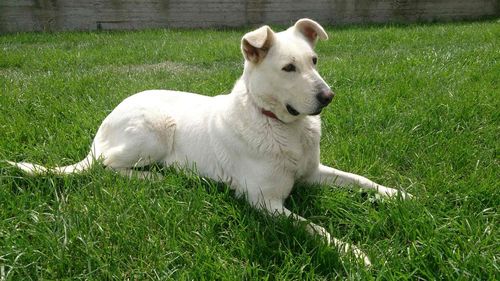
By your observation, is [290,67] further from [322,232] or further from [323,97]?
[322,232]

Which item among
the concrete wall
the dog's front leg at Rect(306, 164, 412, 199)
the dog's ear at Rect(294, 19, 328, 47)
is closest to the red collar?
the dog's front leg at Rect(306, 164, 412, 199)

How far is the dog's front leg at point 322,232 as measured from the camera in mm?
1927

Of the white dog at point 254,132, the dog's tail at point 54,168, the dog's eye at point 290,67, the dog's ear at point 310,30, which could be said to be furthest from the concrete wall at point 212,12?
the dog's eye at point 290,67

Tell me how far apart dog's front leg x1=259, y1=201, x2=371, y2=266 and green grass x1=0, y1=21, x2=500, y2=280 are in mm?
61

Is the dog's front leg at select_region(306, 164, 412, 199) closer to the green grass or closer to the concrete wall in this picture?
the green grass

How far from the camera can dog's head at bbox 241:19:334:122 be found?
2.32 meters

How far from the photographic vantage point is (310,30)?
110 inches

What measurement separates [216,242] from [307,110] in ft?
2.95

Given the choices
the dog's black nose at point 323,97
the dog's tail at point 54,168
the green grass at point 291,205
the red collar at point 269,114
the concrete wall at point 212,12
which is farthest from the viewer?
the concrete wall at point 212,12

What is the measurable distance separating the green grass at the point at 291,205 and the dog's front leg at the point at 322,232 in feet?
0.20

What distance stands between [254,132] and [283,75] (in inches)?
16.2

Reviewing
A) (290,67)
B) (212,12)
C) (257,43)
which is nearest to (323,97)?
(290,67)

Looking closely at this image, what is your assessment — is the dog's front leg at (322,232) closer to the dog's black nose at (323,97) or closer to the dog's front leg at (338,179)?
the dog's front leg at (338,179)

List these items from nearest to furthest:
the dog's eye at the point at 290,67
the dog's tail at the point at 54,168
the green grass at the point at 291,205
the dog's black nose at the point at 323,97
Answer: the green grass at the point at 291,205
the dog's black nose at the point at 323,97
the dog's eye at the point at 290,67
the dog's tail at the point at 54,168
